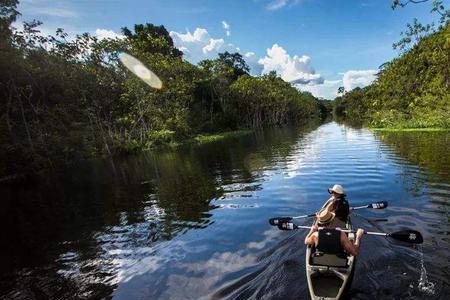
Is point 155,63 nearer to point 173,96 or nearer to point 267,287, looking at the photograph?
point 173,96

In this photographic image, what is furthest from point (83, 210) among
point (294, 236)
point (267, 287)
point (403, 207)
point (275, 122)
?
point (275, 122)

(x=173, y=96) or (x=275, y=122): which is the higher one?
(x=173, y=96)

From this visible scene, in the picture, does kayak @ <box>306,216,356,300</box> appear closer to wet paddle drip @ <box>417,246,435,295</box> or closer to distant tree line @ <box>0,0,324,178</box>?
wet paddle drip @ <box>417,246,435,295</box>

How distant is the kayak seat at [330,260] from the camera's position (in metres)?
8.53

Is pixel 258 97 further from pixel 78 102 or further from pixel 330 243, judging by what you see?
pixel 330 243

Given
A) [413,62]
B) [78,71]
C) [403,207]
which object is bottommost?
[403,207]

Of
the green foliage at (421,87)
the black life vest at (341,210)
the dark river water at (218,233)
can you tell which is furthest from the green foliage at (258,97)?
the black life vest at (341,210)

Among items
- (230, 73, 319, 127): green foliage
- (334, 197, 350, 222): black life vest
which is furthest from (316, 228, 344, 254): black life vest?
(230, 73, 319, 127): green foliage

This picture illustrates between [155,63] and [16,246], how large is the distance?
173 ft

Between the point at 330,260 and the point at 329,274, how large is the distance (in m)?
0.39

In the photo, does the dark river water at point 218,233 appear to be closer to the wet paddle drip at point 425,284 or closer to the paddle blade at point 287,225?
the wet paddle drip at point 425,284

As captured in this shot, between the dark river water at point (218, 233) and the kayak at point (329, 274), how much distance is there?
69 centimetres

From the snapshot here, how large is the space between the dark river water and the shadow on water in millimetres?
70

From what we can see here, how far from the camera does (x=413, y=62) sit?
209ft
